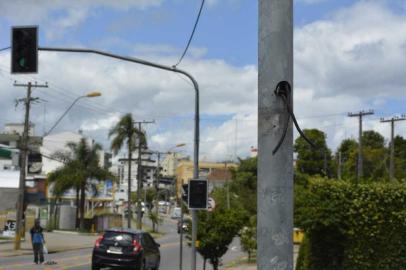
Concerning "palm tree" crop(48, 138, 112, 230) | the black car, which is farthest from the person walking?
"palm tree" crop(48, 138, 112, 230)

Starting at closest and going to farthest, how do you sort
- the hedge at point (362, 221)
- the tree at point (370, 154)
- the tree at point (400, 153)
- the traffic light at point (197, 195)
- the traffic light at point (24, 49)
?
the traffic light at point (24, 49), the hedge at point (362, 221), the traffic light at point (197, 195), the tree at point (370, 154), the tree at point (400, 153)

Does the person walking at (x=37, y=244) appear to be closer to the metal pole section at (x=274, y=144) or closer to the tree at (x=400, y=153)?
the metal pole section at (x=274, y=144)

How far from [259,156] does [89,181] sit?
2503 inches

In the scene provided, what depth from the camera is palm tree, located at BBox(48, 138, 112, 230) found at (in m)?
64.9

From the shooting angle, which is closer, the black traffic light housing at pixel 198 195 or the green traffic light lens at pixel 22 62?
the green traffic light lens at pixel 22 62

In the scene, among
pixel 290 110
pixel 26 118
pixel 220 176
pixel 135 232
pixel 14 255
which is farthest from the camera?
pixel 220 176

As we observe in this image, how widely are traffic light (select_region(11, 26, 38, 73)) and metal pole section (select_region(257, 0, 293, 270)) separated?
1116 centimetres

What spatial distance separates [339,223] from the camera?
17047mm

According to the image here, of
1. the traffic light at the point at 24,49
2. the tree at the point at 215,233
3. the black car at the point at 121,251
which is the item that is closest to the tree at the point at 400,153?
the black car at the point at 121,251

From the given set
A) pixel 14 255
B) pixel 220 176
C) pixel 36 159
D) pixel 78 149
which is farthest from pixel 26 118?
pixel 220 176

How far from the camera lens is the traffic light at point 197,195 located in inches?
728

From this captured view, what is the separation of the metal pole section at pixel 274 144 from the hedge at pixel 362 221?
13.0 meters

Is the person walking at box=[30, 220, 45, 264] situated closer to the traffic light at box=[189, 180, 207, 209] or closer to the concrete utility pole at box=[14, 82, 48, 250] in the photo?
the concrete utility pole at box=[14, 82, 48, 250]

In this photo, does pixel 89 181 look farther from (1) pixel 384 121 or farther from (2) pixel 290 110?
(2) pixel 290 110
